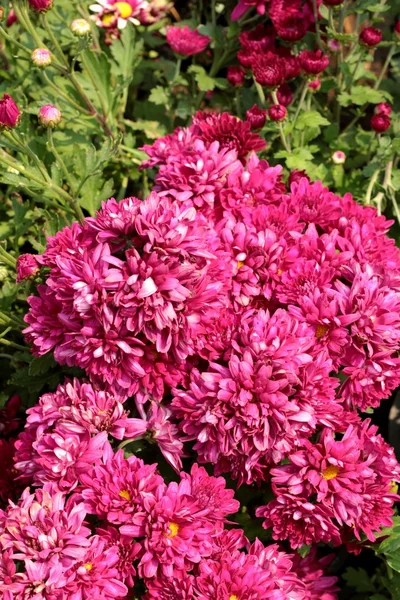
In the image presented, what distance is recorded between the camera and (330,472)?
1714 mm

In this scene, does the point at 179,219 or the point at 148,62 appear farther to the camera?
the point at 148,62

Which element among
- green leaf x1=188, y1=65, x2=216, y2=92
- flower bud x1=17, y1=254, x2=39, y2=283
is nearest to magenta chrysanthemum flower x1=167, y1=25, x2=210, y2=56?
green leaf x1=188, y1=65, x2=216, y2=92

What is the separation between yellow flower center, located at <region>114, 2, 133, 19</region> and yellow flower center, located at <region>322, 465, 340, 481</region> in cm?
220

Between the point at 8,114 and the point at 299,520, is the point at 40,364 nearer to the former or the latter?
the point at 8,114

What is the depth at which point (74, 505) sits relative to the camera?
159 cm

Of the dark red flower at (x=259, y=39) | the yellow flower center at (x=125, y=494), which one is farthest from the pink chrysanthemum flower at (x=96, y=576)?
the dark red flower at (x=259, y=39)

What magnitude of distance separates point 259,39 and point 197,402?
6.01 ft

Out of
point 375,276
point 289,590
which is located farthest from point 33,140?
point 289,590

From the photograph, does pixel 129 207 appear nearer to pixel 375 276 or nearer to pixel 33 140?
pixel 375 276

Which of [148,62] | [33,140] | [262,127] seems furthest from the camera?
[148,62]

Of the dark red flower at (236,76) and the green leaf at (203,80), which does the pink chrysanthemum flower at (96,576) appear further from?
the green leaf at (203,80)

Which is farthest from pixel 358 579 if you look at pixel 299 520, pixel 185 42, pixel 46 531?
pixel 185 42

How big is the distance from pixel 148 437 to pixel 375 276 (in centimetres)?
77

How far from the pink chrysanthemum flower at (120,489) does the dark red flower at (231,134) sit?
1093 millimetres
